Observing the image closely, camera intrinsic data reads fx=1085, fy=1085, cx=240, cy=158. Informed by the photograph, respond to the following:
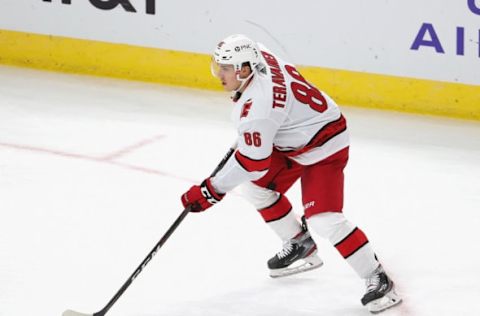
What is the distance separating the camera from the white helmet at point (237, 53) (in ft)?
12.2

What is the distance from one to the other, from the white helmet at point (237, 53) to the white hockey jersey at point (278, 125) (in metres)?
0.06

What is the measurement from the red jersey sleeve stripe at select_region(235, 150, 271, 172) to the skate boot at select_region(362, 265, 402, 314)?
0.62m

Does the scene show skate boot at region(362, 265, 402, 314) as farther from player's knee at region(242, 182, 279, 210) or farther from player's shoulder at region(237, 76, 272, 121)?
player's shoulder at region(237, 76, 272, 121)

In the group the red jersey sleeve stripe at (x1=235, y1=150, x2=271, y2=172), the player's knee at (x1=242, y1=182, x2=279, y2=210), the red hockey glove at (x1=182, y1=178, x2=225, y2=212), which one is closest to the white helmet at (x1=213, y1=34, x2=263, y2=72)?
the red jersey sleeve stripe at (x1=235, y1=150, x2=271, y2=172)

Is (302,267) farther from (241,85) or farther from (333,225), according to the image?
(241,85)

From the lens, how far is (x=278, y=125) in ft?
12.2

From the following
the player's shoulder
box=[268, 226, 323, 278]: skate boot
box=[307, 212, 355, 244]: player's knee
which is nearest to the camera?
the player's shoulder

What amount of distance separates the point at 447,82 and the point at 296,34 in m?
0.97

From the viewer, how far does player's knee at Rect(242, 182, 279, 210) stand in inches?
161

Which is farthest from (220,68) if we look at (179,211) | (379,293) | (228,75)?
(179,211)

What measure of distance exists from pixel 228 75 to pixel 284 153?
1.33 feet

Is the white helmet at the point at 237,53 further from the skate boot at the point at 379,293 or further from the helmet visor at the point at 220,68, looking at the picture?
the skate boot at the point at 379,293

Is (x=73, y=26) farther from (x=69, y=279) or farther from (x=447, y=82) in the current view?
(x=69, y=279)

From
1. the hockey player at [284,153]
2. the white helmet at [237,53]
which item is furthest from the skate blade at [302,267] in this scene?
the white helmet at [237,53]
